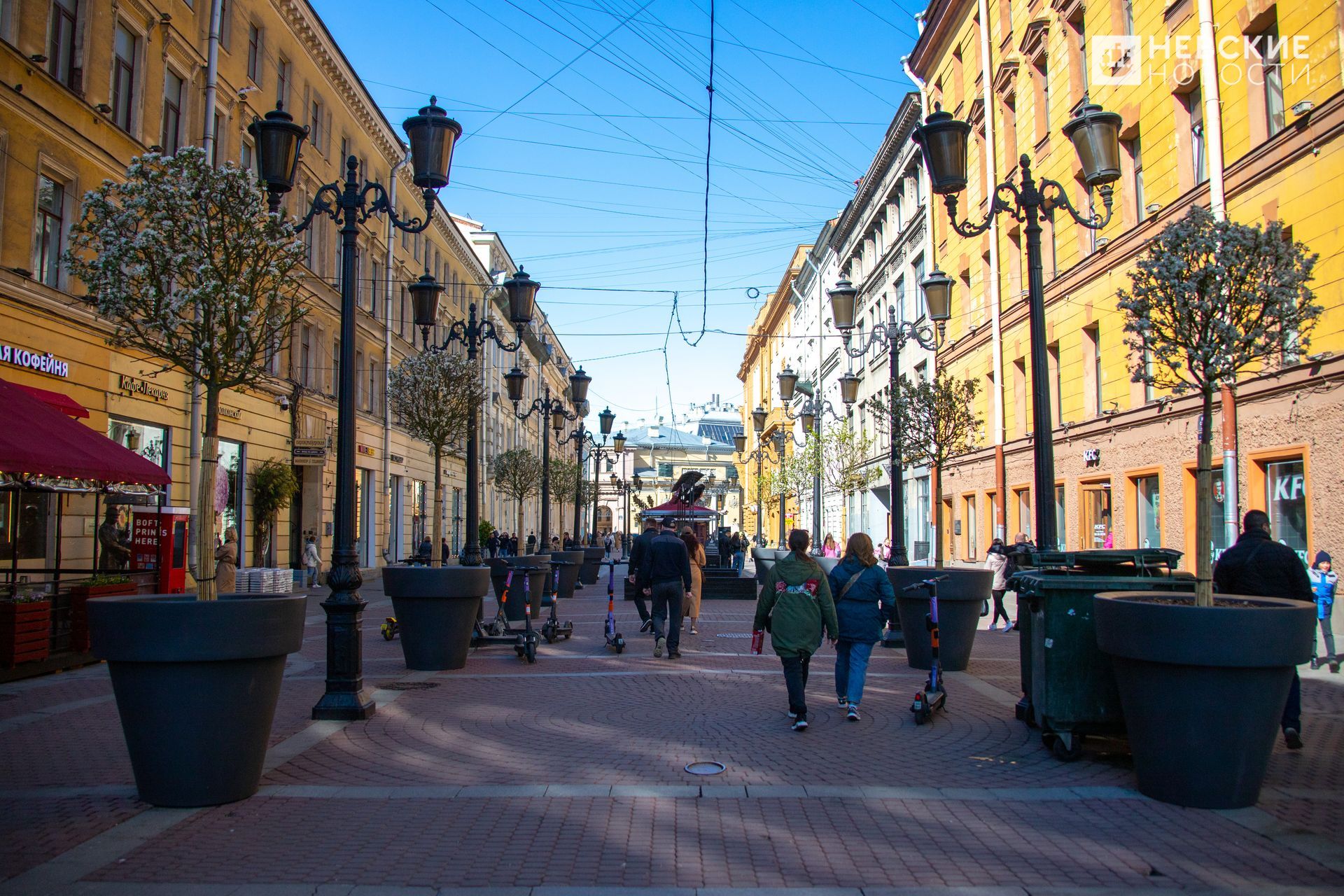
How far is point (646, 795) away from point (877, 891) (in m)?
1.78

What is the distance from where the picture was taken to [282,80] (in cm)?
2592

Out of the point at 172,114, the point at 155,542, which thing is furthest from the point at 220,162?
the point at 155,542

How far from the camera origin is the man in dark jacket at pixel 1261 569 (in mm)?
7320

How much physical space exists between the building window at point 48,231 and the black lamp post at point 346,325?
28.1ft

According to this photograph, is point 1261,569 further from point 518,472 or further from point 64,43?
point 518,472

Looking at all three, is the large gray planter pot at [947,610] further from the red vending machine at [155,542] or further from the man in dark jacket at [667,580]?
the red vending machine at [155,542]

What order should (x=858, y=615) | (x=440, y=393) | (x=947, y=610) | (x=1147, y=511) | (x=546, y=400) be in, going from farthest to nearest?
(x=546, y=400) → (x=440, y=393) → (x=1147, y=511) → (x=947, y=610) → (x=858, y=615)

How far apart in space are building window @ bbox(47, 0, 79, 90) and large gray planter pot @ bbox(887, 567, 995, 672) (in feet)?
51.3

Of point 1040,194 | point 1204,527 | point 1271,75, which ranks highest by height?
point 1271,75

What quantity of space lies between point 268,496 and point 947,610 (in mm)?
19470

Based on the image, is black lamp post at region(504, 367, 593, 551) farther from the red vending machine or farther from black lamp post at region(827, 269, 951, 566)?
the red vending machine

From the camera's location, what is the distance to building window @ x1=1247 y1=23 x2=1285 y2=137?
47.8 feet

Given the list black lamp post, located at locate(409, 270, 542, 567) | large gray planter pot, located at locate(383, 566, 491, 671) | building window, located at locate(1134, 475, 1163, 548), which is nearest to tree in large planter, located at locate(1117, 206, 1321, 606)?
large gray planter pot, located at locate(383, 566, 491, 671)

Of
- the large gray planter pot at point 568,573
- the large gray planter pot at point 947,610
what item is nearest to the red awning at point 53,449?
the large gray planter pot at point 947,610
